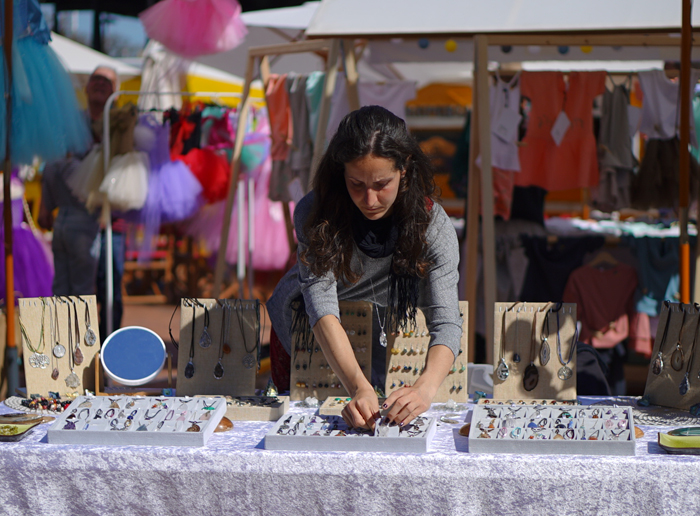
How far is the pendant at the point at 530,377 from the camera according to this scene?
6.08 feet

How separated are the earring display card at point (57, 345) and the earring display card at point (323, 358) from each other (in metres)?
0.56

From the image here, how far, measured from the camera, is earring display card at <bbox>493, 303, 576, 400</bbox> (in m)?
1.85

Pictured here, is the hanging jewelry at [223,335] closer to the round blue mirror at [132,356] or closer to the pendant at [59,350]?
the round blue mirror at [132,356]

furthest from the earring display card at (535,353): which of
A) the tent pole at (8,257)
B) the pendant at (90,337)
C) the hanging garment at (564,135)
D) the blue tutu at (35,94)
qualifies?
the hanging garment at (564,135)

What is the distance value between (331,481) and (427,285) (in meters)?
0.56

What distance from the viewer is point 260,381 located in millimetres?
4016

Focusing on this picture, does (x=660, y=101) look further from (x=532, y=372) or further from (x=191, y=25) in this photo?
(x=191, y=25)

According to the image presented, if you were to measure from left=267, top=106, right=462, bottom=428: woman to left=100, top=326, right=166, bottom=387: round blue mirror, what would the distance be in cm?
49

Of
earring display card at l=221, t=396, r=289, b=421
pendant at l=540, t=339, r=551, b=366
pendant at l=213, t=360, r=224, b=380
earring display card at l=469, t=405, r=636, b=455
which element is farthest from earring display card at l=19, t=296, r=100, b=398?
pendant at l=540, t=339, r=551, b=366

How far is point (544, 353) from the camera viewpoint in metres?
1.85

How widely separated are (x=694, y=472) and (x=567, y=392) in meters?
0.49

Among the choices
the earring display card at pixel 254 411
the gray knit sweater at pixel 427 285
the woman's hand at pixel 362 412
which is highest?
the gray knit sweater at pixel 427 285

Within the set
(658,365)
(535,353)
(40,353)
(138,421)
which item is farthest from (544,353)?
(40,353)

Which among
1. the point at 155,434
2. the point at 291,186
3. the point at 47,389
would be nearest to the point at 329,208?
the point at 155,434
